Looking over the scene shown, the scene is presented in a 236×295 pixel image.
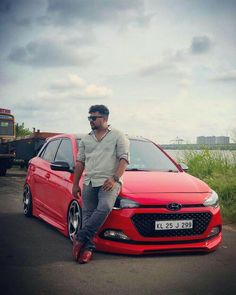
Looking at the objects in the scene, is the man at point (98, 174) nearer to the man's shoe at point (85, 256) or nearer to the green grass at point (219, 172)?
the man's shoe at point (85, 256)

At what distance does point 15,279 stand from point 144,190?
1.78 m

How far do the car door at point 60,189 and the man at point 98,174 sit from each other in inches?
34.2

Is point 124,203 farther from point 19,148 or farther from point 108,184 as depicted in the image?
A: point 19,148

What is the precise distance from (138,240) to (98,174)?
0.89 metres

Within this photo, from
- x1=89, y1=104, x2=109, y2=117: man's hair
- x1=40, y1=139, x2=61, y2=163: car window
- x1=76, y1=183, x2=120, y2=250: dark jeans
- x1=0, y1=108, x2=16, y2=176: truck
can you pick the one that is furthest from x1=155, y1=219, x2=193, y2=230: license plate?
x1=0, y1=108, x2=16, y2=176: truck

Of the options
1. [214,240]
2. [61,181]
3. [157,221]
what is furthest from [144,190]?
[61,181]

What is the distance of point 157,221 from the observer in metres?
5.17

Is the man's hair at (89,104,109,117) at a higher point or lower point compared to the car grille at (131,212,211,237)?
higher

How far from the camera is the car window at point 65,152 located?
21.9ft

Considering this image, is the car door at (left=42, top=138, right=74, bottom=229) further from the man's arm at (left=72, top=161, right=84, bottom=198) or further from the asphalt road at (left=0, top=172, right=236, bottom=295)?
the man's arm at (left=72, top=161, right=84, bottom=198)

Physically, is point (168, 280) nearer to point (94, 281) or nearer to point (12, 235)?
point (94, 281)

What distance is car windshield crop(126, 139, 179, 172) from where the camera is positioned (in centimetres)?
638

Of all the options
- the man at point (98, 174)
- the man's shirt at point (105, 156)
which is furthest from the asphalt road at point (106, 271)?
the man's shirt at point (105, 156)

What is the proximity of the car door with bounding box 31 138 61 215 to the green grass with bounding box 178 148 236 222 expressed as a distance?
3461mm
